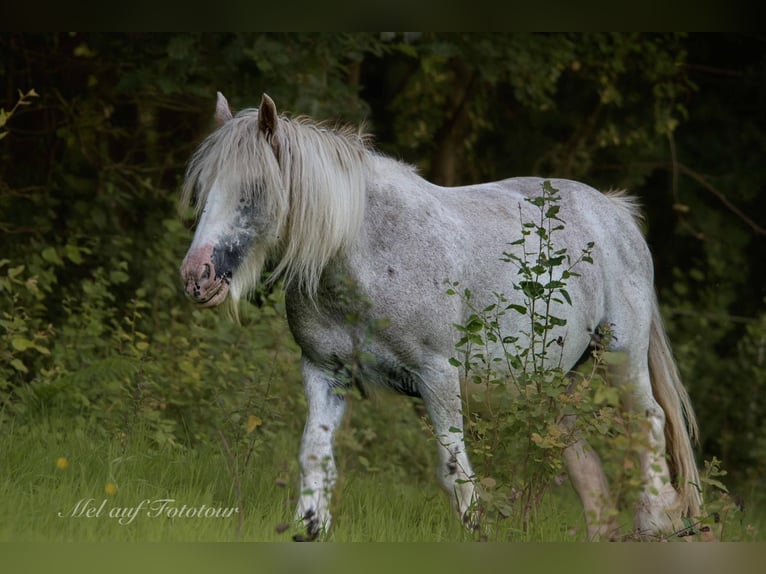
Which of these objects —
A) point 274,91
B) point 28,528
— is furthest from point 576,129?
point 28,528

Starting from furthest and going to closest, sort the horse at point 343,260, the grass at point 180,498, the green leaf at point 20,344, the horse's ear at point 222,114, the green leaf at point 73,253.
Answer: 1. the green leaf at point 73,253
2. the green leaf at point 20,344
3. the horse's ear at point 222,114
4. the horse at point 343,260
5. the grass at point 180,498

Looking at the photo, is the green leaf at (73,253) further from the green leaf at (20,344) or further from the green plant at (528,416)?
the green plant at (528,416)

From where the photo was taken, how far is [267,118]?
4.79m

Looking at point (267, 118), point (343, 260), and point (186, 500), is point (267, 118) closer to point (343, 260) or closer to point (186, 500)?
point (343, 260)

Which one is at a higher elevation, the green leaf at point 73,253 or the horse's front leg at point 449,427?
the green leaf at point 73,253

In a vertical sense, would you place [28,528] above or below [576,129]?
below

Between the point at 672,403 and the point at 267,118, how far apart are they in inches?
129

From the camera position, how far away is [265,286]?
516 cm

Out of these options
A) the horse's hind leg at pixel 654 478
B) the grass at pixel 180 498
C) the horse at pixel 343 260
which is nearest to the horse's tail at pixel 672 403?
the horse's hind leg at pixel 654 478

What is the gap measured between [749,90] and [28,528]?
32.9 feet

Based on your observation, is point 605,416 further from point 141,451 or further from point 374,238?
point 141,451

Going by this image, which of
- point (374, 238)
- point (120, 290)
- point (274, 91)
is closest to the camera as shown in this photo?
point (374, 238)

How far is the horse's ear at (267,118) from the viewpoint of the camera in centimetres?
474

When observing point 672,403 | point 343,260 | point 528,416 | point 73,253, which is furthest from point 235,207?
point 73,253
